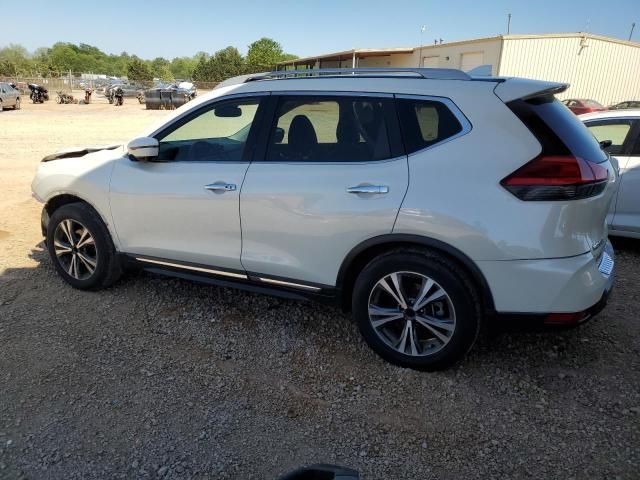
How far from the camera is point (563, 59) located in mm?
28250

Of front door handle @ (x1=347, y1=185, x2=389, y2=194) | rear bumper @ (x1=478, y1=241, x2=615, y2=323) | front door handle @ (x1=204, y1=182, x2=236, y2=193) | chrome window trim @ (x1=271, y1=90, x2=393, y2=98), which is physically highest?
chrome window trim @ (x1=271, y1=90, x2=393, y2=98)

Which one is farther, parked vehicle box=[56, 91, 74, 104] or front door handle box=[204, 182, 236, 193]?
parked vehicle box=[56, 91, 74, 104]

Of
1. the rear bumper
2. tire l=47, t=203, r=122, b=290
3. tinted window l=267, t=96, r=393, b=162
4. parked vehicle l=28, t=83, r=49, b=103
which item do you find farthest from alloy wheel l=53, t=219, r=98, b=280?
parked vehicle l=28, t=83, r=49, b=103

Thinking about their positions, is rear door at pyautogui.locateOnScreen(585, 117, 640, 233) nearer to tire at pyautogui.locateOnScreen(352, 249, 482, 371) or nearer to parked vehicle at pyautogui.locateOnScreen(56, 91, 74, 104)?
tire at pyautogui.locateOnScreen(352, 249, 482, 371)

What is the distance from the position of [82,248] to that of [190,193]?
1267 mm

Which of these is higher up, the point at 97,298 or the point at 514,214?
the point at 514,214

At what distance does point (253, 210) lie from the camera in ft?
10.6

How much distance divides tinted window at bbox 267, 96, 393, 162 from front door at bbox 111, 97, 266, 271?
0.24 meters

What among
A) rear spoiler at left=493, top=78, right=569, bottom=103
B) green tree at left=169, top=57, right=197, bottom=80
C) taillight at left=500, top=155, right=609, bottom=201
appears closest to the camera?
taillight at left=500, top=155, right=609, bottom=201

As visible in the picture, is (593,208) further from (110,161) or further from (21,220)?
(21,220)

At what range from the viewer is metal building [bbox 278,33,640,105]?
2711 centimetres

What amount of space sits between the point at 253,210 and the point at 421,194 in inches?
43.6

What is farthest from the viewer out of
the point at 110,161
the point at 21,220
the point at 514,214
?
the point at 21,220

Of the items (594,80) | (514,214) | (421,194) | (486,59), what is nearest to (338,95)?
(421,194)
